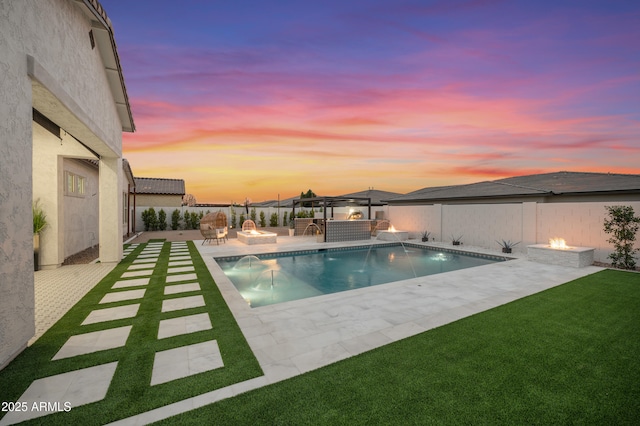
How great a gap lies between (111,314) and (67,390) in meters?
2.27

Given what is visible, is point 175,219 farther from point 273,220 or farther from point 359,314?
point 359,314

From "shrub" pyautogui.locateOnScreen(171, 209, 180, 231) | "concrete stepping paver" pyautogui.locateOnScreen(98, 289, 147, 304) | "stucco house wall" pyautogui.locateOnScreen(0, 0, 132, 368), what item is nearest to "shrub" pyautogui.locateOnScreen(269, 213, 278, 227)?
"shrub" pyautogui.locateOnScreen(171, 209, 180, 231)

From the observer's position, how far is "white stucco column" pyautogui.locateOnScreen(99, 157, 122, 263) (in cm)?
892

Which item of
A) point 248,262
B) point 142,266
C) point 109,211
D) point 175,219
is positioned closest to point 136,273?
point 142,266

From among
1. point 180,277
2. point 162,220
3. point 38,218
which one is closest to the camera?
point 180,277

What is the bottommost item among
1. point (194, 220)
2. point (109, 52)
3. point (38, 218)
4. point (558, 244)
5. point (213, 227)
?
point (558, 244)

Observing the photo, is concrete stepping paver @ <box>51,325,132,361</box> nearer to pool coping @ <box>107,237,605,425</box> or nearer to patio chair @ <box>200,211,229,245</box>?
pool coping @ <box>107,237,605,425</box>

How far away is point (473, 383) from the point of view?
108 inches

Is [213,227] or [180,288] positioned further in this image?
[213,227]

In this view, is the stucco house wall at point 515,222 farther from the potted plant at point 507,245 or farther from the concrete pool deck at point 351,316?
the concrete pool deck at point 351,316

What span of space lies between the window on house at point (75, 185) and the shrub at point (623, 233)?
1774 centimetres

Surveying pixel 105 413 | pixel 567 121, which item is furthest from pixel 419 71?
pixel 105 413

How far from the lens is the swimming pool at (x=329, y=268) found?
7227 millimetres

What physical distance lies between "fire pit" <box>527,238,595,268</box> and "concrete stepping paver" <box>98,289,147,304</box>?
1151 centimetres
